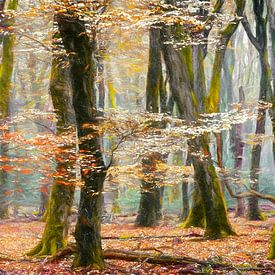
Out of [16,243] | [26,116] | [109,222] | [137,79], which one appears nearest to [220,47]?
[26,116]

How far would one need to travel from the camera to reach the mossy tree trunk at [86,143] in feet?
25.4

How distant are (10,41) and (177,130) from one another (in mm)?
11765

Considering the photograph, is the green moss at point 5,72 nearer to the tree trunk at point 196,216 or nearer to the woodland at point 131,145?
the woodland at point 131,145

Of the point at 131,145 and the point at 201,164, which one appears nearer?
the point at 131,145

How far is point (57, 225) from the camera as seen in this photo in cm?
1083

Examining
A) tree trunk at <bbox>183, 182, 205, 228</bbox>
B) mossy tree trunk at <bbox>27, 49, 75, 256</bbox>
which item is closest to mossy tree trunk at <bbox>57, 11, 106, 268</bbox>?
mossy tree trunk at <bbox>27, 49, 75, 256</bbox>

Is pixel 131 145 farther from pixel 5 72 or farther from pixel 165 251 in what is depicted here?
pixel 5 72

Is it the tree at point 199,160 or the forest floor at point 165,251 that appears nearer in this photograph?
the forest floor at point 165,251

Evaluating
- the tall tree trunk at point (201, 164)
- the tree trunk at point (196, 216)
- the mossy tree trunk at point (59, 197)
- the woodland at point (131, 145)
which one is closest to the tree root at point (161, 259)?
the woodland at point (131, 145)

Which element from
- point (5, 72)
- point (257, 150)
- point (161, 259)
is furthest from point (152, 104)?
point (161, 259)

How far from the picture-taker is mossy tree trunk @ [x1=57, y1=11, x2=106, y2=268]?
775 centimetres

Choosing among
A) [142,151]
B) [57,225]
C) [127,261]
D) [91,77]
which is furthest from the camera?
[57,225]

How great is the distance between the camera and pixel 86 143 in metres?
8.19

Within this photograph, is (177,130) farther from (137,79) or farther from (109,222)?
(137,79)
